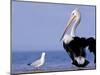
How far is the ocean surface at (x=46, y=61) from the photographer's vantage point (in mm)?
2061

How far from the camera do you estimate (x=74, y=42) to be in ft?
7.47

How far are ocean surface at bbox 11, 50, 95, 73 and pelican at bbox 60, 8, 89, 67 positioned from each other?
0.05m

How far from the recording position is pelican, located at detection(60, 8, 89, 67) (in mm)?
2234

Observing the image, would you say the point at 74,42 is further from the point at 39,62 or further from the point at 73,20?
the point at 39,62

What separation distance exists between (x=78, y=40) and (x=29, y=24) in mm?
466

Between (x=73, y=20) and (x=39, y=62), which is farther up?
(x=73, y=20)

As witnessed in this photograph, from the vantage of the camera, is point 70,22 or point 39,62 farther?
point 70,22

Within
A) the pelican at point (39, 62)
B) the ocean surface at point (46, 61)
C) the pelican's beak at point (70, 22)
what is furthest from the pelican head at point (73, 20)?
the pelican at point (39, 62)

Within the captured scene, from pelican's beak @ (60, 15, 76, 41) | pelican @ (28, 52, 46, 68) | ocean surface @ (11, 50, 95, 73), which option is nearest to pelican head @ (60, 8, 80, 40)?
pelican's beak @ (60, 15, 76, 41)

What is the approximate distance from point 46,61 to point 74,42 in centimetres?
31

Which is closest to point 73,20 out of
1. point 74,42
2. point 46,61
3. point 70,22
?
point 70,22

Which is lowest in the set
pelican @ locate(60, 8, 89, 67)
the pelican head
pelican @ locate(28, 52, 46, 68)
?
pelican @ locate(28, 52, 46, 68)

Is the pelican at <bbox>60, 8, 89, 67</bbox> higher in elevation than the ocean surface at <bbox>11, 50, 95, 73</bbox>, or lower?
higher

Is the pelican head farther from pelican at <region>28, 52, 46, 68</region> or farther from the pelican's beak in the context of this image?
pelican at <region>28, 52, 46, 68</region>
